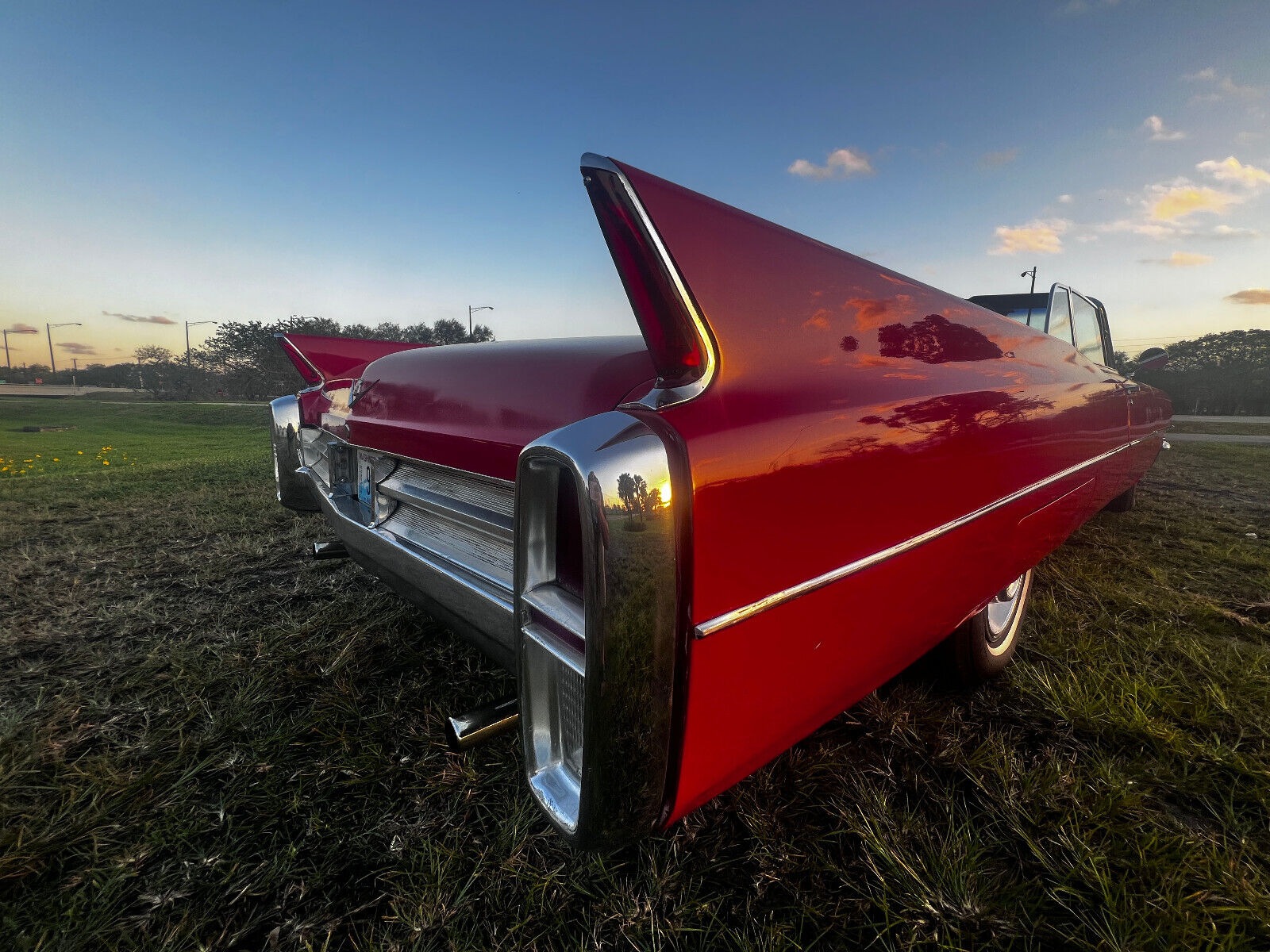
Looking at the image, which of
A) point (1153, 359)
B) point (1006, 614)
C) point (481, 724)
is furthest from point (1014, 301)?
point (481, 724)

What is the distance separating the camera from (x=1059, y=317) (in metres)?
3.09

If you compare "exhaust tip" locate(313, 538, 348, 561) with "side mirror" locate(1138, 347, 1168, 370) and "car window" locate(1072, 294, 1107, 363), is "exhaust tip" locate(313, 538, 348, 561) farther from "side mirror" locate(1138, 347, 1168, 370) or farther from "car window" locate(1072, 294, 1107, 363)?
"side mirror" locate(1138, 347, 1168, 370)

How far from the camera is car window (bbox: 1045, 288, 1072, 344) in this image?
3.04 meters

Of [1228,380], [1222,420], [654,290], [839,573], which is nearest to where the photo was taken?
[654,290]

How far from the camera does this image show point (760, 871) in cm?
117

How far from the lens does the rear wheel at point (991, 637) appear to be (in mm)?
1756

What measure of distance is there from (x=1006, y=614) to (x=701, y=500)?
70.6 inches

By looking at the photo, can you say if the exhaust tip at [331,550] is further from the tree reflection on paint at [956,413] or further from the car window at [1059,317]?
the car window at [1059,317]

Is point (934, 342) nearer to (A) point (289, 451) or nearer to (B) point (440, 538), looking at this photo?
(B) point (440, 538)

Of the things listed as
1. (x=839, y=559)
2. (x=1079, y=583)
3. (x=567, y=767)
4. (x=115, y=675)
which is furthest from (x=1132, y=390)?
(x=115, y=675)

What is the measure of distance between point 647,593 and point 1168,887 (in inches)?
51.1

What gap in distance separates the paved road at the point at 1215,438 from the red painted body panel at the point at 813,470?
45.8 ft

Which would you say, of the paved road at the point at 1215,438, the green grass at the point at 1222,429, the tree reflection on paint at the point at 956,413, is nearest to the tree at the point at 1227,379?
the green grass at the point at 1222,429

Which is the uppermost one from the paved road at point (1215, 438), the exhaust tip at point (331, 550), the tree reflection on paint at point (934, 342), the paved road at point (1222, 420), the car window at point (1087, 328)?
the car window at point (1087, 328)
